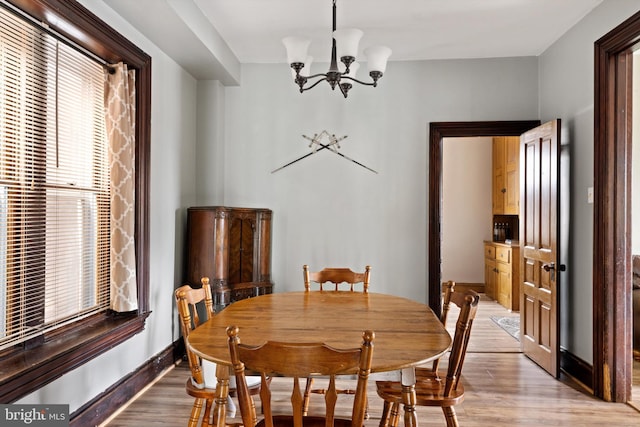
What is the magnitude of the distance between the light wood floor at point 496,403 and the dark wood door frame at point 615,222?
0.84ft

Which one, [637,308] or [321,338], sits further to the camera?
[637,308]

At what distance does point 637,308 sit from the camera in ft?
12.9

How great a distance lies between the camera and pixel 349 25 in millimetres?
3545

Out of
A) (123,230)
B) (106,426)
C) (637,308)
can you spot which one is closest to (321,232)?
(123,230)

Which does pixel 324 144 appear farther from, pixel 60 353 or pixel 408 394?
pixel 408 394

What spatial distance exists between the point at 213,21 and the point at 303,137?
135cm

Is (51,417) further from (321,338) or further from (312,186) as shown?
(312,186)

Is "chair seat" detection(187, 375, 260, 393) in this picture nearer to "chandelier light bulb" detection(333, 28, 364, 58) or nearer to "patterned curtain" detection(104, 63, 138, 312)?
"patterned curtain" detection(104, 63, 138, 312)

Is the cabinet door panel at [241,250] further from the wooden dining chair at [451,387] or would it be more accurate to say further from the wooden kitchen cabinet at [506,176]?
the wooden kitchen cabinet at [506,176]

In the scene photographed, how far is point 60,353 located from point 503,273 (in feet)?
18.0

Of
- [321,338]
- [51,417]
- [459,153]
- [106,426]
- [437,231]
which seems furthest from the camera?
[459,153]

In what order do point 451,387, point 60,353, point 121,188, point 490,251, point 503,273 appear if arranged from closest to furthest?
point 451,387
point 60,353
point 121,188
point 503,273
point 490,251

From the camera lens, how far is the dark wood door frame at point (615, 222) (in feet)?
10.1

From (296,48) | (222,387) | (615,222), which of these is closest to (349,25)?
(296,48)
